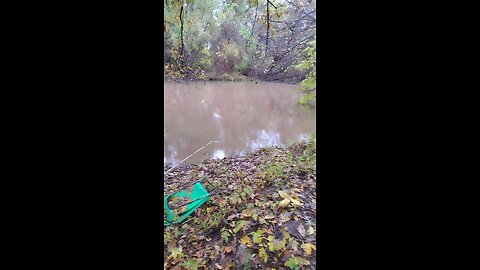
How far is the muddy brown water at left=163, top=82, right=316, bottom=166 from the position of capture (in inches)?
302

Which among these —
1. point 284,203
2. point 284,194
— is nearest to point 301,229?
point 284,203

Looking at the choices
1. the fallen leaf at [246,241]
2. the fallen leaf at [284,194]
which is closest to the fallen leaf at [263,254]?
the fallen leaf at [246,241]

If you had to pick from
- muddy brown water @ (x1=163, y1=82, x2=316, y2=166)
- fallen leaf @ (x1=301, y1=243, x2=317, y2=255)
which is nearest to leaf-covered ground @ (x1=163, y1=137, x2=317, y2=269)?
fallen leaf @ (x1=301, y1=243, x2=317, y2=255)

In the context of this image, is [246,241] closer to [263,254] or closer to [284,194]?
[263,254]

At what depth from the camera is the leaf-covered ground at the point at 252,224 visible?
2793 millimetres

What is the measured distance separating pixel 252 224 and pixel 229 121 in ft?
22.8

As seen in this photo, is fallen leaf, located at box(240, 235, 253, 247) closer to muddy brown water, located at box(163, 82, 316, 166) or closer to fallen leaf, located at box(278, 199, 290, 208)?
fallen leaf, located at box(278, 199, 290, 208)

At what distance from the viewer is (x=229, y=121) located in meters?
10.1

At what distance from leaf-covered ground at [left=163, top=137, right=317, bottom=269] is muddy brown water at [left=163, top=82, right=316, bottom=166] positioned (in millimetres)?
2174

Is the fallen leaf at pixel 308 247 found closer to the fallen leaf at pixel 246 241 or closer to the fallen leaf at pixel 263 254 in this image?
the fallen leaf at pixel 263 254

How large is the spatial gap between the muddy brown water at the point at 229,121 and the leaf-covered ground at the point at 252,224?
2174 mm
